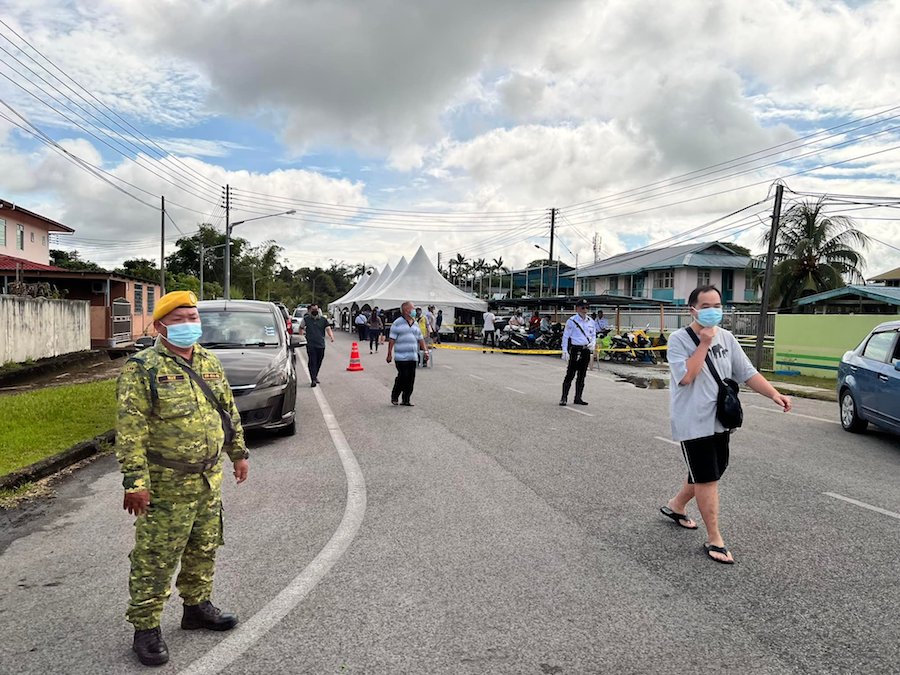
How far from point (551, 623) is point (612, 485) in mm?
3094

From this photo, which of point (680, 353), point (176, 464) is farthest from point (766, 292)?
point (176, 464)

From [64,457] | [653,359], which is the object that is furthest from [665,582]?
[653,359]

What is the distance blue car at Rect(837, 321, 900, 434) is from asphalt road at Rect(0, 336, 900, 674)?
84 centimetres

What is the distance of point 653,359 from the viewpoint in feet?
79.9

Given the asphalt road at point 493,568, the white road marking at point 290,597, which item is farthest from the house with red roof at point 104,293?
the white road marking at point 290,597

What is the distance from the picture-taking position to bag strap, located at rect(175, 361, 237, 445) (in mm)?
3489

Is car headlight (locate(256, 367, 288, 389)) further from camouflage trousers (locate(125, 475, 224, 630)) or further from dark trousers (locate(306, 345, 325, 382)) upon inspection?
dark trousers (locate(306, 345, 325, 382))

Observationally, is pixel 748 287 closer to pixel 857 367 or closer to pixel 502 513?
pixel 857 367

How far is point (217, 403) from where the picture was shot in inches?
143

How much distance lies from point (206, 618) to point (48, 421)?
23.5 ft

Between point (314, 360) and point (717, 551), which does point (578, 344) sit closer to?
point (314, 360)

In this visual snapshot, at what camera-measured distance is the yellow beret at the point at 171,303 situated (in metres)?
3.46

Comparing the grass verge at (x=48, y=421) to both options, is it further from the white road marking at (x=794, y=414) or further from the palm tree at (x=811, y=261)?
the palm tree at (x=811, y=261)

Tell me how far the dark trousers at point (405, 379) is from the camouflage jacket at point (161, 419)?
26.4 ft
